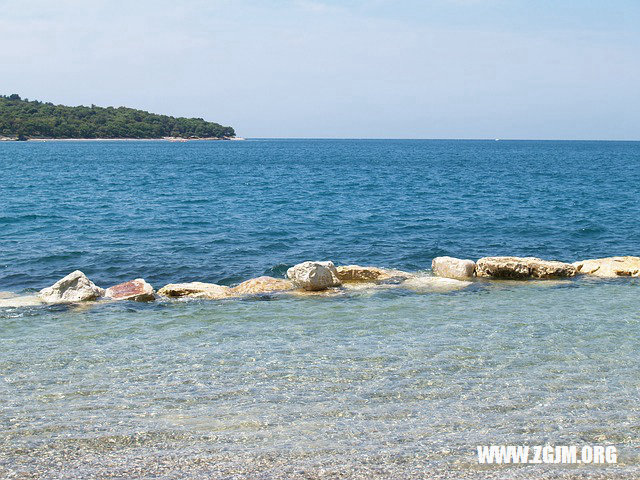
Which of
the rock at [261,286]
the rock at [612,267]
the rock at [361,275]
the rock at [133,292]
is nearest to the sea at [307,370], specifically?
the rock at [133,292]

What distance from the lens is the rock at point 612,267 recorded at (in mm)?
18656

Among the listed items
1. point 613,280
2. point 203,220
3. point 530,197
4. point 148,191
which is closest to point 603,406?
point 613,280

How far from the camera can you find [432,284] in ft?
56.9

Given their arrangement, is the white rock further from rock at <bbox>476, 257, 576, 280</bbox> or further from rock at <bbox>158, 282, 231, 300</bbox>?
rock at <bbox>476, 257, 576, 280</bbox>

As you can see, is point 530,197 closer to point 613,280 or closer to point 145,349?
point 613,280

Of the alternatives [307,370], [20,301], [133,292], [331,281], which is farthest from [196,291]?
[307,370]

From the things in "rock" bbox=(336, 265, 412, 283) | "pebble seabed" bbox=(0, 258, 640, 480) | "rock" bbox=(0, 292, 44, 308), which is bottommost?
"rock" bbox=(0, 292, 44, 308)

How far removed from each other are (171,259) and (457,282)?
9726mm

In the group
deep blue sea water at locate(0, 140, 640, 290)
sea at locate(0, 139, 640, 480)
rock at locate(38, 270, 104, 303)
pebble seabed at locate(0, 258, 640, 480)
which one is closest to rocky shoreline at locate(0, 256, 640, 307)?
rock at locate(38, 270, 104, 303)

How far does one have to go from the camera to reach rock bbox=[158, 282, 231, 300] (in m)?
16.0

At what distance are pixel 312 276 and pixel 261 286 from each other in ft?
4.69

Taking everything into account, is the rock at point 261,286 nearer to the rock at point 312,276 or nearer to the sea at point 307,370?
the rock at point 312,276

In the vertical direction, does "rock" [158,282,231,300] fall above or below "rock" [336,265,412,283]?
below

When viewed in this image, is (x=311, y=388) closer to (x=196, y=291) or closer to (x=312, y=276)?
(x=312, y=276)
